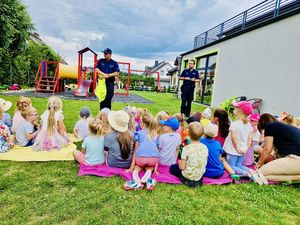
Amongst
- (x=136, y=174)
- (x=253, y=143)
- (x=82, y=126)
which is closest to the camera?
(x=136, y=174)

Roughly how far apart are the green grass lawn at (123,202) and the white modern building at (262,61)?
5.97m

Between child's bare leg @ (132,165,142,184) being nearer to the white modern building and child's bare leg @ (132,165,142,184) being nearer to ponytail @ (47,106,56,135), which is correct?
ponytail @ (47,106,56,135)

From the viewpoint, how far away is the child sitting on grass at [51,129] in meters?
4.29

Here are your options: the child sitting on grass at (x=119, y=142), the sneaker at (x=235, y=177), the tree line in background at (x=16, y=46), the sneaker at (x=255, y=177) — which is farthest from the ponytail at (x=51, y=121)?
the tree line in background at (x=16, y=46)

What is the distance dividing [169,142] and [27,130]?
2791 millimetres

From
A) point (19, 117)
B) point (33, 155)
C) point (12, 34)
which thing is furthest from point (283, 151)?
point (12, 34)

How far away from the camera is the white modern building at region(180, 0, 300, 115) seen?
26.7 feet

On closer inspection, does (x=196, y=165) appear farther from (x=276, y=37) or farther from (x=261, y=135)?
(x=276, y=37)

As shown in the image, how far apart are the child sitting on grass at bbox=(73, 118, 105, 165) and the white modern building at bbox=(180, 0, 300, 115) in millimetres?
7003

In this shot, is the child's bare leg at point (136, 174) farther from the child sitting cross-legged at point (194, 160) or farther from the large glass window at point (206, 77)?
the large glass window at point (206, 77)

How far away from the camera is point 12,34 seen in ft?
39.7

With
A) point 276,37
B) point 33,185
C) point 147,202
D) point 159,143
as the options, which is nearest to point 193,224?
point 147,202

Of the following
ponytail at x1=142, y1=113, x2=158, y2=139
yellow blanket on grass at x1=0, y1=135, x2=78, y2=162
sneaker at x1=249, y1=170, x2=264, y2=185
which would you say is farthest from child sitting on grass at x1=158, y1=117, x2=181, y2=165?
yellow blanket on grass at x1=0, y1=135, x2=78, y2=162

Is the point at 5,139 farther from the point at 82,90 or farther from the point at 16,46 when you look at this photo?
the point at 16,46
